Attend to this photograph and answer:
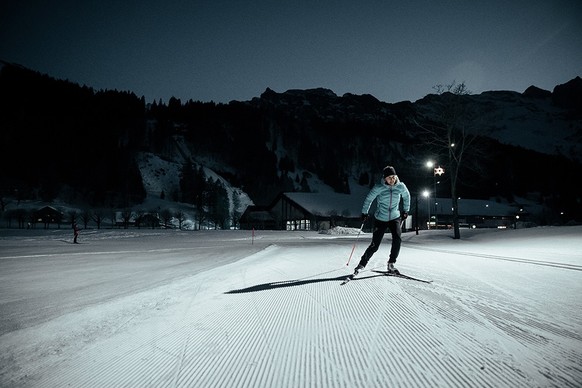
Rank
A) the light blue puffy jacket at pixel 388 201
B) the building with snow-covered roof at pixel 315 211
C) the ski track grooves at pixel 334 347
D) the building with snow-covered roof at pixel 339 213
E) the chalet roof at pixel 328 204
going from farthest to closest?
the chalet roof at pixel 328 204 → the building with snow-covered roof at pixel 339 213 → the building with snow-covered roof at pixel 315 211 → the light blue puffy jacket at pixel 388 201 → the ski track grooves at pixel 334 347

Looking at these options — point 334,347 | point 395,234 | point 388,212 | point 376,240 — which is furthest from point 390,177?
point 334,347

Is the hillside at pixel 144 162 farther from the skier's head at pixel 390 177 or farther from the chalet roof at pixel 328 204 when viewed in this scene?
the skier's head at pixel 390 177

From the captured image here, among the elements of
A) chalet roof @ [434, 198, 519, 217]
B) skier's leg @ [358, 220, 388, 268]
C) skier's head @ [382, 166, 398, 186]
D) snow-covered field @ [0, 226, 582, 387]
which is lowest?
snow-covered field @ [0, 226, 582, 387]

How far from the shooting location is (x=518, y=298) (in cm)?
383

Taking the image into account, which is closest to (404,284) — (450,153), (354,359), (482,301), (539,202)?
(482,301)

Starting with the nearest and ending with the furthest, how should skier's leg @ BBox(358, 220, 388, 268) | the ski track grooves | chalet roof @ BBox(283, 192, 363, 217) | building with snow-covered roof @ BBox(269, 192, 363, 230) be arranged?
1. the ski track grooves
2. skier's leg @ BBox(358, 220, 388, 268)
3. building with snow-covered roof @ BBox(269, 192, 363, 230)
4. chalet roof @ BBox(283, 192, 363, 217)

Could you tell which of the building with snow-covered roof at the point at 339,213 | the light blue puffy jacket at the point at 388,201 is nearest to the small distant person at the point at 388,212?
the light blue puffy jacket at the point at 388,201

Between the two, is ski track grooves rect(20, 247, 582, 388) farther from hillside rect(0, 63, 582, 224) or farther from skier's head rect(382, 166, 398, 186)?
hillside rect(0, 63, 582, 224)

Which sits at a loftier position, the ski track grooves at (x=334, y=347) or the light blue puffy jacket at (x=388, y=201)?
the light blue puffy jacket at (x=388, y=201)

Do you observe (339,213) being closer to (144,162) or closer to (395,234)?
(395,234)

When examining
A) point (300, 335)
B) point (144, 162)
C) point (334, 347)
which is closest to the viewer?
point (334, 347)

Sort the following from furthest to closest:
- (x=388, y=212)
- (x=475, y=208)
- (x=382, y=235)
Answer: (x=475, y=208) < (x=388, y=212) < (x=382, y=235)

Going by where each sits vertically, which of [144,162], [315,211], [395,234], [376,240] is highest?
[144,162]

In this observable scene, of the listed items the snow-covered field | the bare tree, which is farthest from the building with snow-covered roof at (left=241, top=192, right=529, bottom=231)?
the snow-covered field
